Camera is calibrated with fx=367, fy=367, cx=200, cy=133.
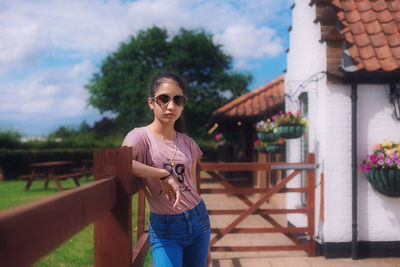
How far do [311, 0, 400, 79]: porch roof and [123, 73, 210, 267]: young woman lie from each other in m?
3.88

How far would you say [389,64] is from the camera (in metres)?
5.20

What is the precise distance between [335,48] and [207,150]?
63.7ft

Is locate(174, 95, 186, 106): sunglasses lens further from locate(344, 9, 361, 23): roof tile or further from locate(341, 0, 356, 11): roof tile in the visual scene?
locate(341, 0, 356, 11): roof tile

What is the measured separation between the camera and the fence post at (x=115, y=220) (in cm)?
146

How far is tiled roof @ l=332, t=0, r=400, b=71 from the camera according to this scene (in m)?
5.26

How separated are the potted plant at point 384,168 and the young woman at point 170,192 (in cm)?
374

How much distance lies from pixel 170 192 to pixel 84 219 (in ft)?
2.81

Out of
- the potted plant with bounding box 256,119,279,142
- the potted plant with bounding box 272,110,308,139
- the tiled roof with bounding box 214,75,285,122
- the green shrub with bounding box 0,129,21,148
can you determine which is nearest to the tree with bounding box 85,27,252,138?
the green shrub with bounding box 0,129,21,148

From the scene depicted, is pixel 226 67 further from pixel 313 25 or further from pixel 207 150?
pixel 313 25

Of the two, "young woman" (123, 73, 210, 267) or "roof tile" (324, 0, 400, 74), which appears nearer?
"young woman" (123, 73, 210, 267)

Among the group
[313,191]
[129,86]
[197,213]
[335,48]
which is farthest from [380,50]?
[129,86]

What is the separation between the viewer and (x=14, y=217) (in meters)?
0.67

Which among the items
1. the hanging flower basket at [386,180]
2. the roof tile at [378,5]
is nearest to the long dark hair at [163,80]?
the hanging flower basket at [386,180]

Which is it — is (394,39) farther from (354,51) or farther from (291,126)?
(291,126)
